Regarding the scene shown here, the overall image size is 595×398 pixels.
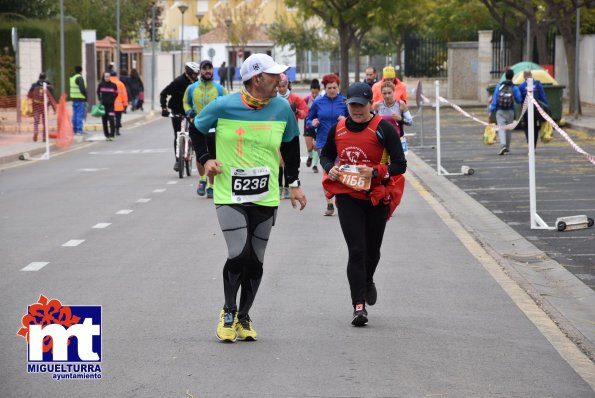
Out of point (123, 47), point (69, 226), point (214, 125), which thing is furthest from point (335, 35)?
point (214, 125)

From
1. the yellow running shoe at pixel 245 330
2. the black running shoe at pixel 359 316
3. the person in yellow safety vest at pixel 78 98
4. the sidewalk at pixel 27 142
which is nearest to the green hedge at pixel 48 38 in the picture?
the sidewalk at pixel 27 142

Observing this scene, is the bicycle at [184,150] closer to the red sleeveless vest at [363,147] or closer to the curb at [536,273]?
the curb at [536,273]

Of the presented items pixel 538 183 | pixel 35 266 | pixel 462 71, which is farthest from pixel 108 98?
pixel 462 71

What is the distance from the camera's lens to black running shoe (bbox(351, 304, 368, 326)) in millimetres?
8711

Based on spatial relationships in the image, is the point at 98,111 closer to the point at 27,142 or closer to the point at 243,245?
the point at 27,142

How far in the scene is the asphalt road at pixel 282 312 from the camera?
7.08m

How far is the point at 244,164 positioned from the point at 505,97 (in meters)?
18.8

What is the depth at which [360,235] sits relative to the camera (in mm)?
8977

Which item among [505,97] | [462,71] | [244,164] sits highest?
[462,71]

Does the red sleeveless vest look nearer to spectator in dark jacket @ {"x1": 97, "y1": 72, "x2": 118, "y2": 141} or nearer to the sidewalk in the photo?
the sidewalk

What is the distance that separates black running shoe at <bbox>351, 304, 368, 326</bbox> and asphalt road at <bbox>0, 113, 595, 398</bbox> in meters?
0.07

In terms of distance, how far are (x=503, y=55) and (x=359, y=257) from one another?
47.6 meters

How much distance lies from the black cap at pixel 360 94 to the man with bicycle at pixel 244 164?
689 mm

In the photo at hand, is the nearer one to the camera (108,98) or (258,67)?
(258,67)
